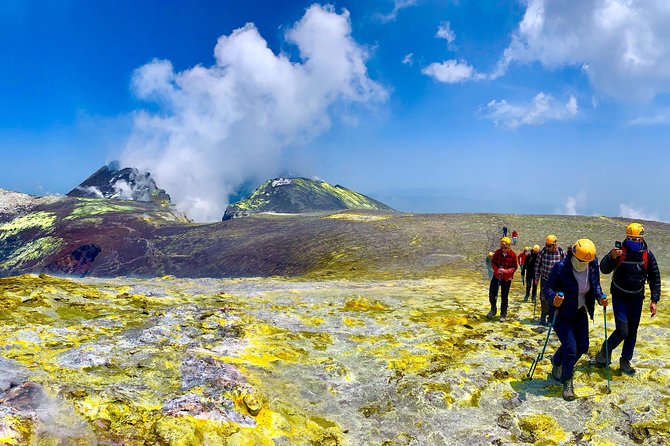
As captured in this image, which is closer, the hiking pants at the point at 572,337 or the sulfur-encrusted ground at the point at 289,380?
the sulfur-encrusted ground at the point at 289,380

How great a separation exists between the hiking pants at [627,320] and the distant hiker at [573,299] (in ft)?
4.28

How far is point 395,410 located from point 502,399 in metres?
A: 2.56

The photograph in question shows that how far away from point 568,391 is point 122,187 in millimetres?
169027

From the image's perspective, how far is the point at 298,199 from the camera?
509 ft

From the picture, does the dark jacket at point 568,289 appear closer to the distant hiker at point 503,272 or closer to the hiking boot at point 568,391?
the hiking boot at point 568,391

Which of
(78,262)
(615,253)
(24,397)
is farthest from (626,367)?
(78,262)

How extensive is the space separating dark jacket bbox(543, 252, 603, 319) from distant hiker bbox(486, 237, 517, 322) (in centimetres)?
656

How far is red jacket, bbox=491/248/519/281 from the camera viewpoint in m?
16.7

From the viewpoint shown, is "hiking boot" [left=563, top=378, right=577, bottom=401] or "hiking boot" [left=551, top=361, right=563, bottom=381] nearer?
"hiking boot" [left=563, top=378, right=577, bottom=401]

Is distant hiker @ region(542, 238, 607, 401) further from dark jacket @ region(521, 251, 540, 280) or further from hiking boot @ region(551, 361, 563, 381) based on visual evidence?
dark jacket @ region(521, 251, 540, 280)

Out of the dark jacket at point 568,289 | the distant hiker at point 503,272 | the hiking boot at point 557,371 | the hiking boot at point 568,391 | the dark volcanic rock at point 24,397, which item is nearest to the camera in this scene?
the dark volcanic rock at point 24,397

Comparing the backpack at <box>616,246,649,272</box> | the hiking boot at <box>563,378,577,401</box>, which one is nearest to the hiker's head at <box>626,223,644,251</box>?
the backpack at <box>616,246,649,272</box>

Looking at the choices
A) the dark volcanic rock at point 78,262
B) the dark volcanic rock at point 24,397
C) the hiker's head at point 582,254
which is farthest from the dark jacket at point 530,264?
the dark volcanic rock at point 78,262

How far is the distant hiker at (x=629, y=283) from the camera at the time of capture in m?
10.6
